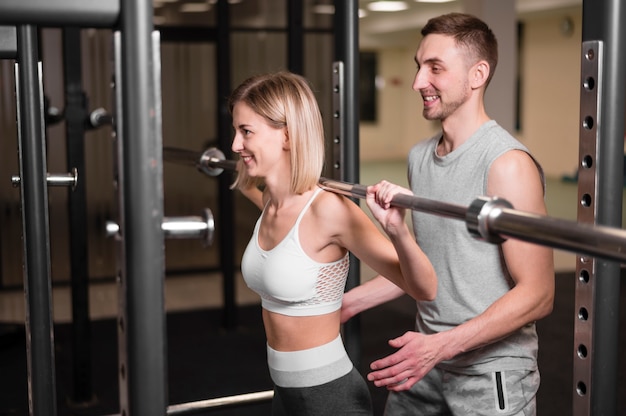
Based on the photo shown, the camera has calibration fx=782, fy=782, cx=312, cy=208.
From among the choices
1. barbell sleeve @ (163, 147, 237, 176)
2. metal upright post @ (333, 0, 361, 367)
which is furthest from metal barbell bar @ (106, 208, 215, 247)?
barbell sleeve @ (163, 147, 237, 176)

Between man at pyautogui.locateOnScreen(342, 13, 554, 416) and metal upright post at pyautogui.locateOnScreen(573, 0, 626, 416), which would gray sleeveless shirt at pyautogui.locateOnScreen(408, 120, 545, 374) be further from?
metal upright post at pyautogui.locateOnScreen(573, 0, 626, 416)

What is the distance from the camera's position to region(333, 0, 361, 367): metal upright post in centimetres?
188

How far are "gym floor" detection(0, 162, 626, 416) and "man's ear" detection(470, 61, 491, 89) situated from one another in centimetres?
172

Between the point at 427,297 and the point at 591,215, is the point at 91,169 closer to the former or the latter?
the point at 427,297

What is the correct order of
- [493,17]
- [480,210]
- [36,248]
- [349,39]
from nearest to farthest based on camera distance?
[480,210] < [36,248] < [349,39] < [493,17]

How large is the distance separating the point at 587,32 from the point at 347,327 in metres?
1.01

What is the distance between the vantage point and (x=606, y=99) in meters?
1.26

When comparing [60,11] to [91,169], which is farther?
[91,169]

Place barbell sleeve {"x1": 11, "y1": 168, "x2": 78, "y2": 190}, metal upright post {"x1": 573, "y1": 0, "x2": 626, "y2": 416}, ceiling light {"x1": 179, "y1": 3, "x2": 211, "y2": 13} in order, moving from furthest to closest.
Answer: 1. ceiling light {"x1": 179, "y1": 3, "x2": 211, "y2": 13}
2. barbell sleeve {"x1": 11, "y1": 168, "x2": 78, "y2": 190}
3. metal upright post {"x1": 573, "y1": 0, "x2": 626, "y2": 416}

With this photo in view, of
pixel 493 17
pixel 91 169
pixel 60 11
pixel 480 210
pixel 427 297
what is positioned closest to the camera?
pixel 60 11

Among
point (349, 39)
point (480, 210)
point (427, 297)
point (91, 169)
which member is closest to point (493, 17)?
point (91, 169)

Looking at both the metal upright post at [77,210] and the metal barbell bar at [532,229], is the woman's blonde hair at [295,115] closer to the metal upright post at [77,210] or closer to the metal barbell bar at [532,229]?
the metal barbell bar at [532,229]

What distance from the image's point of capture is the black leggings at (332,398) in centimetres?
167

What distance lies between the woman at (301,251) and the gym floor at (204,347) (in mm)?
→ 1542
